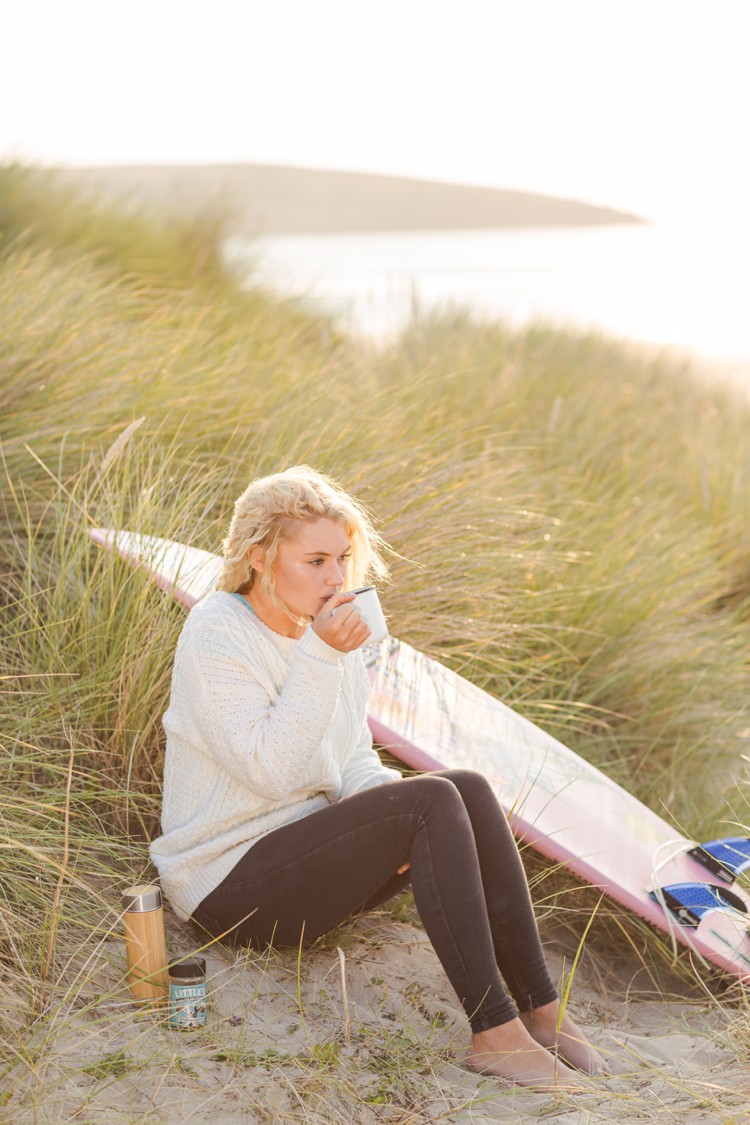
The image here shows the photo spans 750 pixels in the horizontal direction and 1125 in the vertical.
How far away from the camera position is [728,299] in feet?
92.0

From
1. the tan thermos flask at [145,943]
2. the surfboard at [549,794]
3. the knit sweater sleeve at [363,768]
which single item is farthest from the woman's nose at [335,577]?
the tan thermos flask at [145,943]

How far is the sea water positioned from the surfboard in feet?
15.6

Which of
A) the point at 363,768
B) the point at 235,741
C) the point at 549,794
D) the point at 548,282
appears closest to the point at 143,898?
the point at 235,741

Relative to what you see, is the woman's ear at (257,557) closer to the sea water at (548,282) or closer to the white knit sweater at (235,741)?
the white knit sweater at (235,741)

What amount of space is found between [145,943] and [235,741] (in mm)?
464

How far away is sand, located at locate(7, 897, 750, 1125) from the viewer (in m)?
2.39

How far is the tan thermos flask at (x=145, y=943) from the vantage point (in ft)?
8.66

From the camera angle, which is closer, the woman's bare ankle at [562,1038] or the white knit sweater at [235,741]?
the white knit sweater at [235,741]

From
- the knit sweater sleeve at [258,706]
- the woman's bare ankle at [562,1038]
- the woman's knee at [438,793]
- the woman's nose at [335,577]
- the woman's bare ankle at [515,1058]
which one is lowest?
the woman's bare ankle at [562,1038]

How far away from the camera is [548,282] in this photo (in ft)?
98.9

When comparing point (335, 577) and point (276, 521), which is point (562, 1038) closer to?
point (335, 577)

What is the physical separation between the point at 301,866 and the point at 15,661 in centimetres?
107

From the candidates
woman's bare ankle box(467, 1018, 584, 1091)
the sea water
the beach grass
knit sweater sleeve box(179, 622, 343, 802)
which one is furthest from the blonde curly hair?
the sea water

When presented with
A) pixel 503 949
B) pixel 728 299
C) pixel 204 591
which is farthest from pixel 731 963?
pixel 728 299
